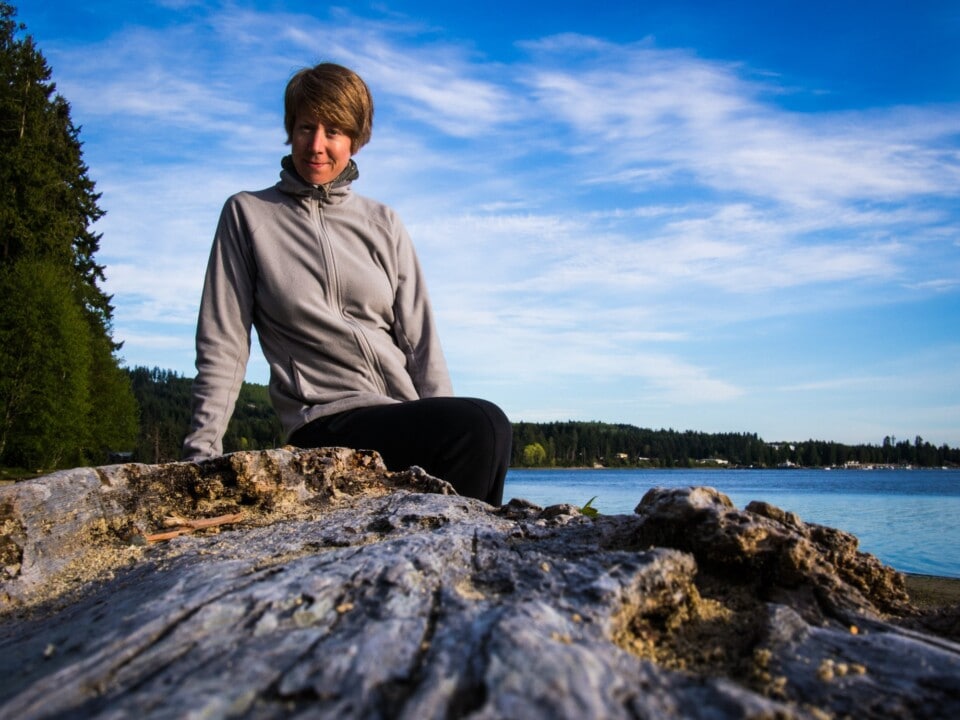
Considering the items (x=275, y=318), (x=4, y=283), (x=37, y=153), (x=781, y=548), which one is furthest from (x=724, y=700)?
(x=37, y=153)

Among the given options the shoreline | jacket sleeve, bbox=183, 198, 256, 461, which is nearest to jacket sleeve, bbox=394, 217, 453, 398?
jacket sleeve, bbox=183, 198, 256, 461

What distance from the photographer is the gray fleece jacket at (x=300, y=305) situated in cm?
447

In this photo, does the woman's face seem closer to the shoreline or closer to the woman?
the woman

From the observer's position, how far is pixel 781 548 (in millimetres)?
1938

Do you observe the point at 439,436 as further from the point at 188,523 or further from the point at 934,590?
the point at 934,590

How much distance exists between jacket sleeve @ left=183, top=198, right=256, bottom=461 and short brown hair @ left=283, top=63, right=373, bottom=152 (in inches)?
Answer: 30.6

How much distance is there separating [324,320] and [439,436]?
1048 mm

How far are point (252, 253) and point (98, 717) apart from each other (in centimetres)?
373

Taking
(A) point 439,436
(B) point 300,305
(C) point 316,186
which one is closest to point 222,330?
(B) point 300,305

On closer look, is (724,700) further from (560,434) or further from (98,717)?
(560,434)

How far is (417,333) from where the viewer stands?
5078 millimetres

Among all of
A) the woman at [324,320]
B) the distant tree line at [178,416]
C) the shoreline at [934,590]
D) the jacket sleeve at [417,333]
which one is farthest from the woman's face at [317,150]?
the distant tree line at [178,416]

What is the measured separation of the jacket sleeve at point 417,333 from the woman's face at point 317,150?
2.05 ft

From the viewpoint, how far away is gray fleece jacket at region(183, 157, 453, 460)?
4469 millimetres
